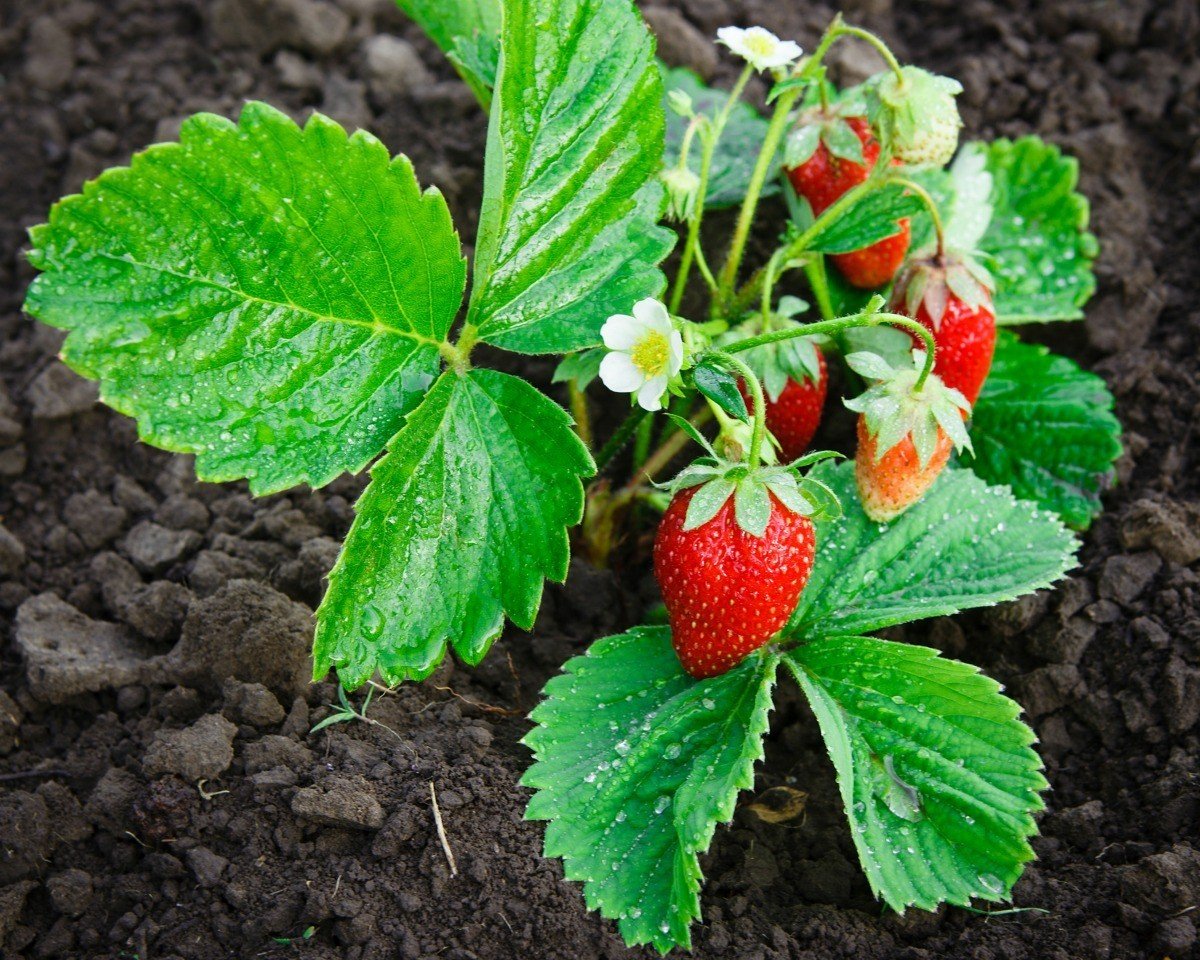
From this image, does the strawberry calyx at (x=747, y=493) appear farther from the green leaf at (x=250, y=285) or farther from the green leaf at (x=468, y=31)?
the green leaf at (x=468, y=31)

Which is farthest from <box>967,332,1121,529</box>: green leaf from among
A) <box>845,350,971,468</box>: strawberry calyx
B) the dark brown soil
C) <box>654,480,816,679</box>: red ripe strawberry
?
<box>654,480,816,679</box>: red ripe strawberry

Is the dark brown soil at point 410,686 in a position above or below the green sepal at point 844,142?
below

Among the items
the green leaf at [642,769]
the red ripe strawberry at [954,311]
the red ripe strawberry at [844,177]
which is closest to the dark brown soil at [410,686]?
the green leaf at [642,769]

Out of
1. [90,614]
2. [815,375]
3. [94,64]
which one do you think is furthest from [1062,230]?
[94,64]

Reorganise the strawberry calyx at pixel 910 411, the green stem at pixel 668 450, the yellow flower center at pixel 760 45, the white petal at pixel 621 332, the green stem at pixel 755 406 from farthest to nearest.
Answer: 1. the green stem at pixel 668 450
2. the yellow flower center at pixel 760 45
3. the strawberry calyx at pixel 910 411
4. the white petal at pixel 621 332
5. the green stem at pixel 755 406

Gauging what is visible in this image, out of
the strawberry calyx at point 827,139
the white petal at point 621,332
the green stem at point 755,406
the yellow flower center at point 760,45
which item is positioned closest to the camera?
the green stem at point 755,406

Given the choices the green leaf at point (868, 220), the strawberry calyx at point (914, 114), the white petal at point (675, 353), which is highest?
the strawberry calyx at point (914, 114)
